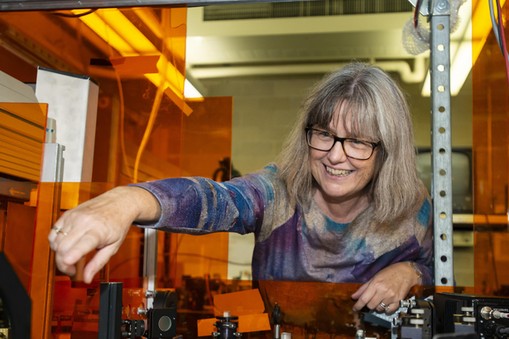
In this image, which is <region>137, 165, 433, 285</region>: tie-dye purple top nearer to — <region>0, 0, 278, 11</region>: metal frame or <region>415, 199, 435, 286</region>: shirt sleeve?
<region>415, 199, 435, 286</region>: shirt sleeve

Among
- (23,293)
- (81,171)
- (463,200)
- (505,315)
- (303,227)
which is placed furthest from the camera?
(463,200)

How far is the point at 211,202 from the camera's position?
3.93 feet

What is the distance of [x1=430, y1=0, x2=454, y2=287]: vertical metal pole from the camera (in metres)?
1.15

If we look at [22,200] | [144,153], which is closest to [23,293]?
[22,200]

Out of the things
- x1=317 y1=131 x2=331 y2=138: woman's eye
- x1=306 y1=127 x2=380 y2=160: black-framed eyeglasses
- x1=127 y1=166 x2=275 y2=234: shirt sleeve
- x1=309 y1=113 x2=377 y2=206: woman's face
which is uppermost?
x1=317 y1=131 x2=331 y2=138: woman's eye

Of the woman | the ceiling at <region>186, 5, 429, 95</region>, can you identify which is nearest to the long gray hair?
the woman

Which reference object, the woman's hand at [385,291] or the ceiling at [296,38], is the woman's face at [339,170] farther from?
the ceiling at [296,38]

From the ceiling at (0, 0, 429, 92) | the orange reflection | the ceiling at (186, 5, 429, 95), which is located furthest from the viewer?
the ceiling at (186, 5, 429, 95)

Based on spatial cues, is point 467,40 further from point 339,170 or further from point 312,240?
point 312,240

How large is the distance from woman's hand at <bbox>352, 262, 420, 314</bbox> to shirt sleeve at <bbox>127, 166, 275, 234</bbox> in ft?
1.00

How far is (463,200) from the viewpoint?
3.58 metres

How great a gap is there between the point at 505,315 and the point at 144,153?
88 centimetres

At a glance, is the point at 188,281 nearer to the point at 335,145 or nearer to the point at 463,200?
the point at 335,145

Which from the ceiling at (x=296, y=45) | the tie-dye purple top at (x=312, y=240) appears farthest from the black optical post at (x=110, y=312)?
the ceiling at (x=296, y=45)
